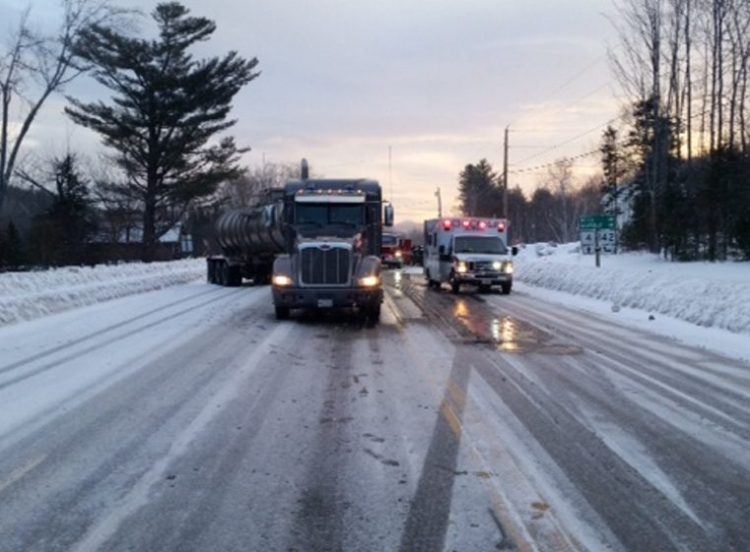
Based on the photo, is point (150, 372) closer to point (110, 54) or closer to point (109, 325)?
point (109, 325)

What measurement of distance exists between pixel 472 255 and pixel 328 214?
11.5 metres

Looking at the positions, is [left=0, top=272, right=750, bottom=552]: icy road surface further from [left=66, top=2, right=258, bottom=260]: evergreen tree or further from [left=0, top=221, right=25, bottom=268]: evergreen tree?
[left=66, top=2, right=258, bottom=260]: evergreen tree

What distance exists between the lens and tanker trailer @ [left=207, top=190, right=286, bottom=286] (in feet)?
111

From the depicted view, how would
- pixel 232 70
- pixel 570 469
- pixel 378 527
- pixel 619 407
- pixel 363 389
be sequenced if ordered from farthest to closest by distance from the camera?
pixel 232 70 < pixel 363 389 < pixel 619 407 < pixel 570 469 < pixel 378 527

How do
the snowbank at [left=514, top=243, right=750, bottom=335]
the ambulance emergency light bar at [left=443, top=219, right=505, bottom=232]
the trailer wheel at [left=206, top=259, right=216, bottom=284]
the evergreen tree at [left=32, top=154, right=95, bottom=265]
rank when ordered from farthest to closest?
1. the evergreen tree at [left=32, top=154, right=95, bottom=265]
2. the trailer wheel at [left=206, top=259, right=216, bottom=284]
3. the ambulance emergency light bar at [left=443, top=219, right=505, bottom=232]
4. the snowbank at [left=514, top=243, right=750, bottom=335]

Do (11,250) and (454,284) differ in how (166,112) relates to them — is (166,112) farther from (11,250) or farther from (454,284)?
A: (454,284)

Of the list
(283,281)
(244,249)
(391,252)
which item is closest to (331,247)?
(283,281)

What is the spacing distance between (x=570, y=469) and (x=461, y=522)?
167 cm

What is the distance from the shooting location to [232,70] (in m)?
56.2

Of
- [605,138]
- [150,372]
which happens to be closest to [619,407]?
[150,372]

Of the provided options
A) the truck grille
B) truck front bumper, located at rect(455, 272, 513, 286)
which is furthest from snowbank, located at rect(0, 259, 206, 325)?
truck front bumper, located at rect(455, 272, 513, 286)

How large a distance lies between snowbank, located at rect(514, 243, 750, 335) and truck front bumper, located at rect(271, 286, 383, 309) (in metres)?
7.44

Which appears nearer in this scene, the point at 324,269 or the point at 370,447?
the point at 370,447

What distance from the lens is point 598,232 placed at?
33.1 m
